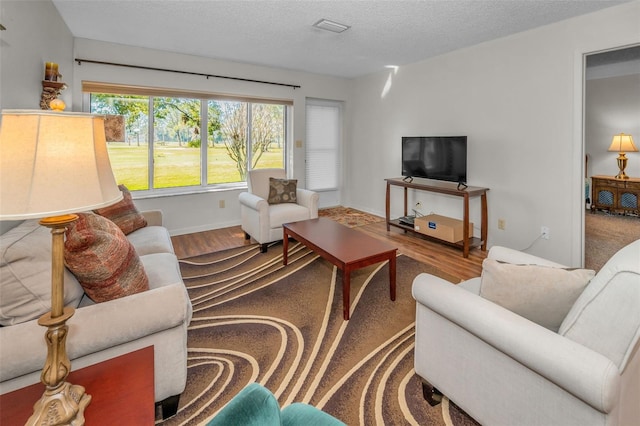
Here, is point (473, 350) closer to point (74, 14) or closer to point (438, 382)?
point (438, 382)

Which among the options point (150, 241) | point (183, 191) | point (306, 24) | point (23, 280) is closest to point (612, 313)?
point (23, 280)

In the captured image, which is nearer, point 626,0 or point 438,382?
point 438,382

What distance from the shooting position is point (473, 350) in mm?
1301

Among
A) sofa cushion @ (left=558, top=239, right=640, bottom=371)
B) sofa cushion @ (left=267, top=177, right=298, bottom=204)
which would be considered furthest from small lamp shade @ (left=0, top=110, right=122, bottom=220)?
sofa cushion @ (left=267, top=177, right=298, bottom=204)

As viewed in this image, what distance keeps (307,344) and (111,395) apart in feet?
4.09

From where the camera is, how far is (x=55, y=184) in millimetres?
785

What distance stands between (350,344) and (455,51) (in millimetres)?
3879

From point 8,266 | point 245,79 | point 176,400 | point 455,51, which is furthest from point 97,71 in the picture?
point 455,51

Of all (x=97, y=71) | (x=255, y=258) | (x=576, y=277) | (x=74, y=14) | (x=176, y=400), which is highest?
(x=74, y=14)

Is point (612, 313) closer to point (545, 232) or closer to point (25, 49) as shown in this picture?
point (545, 232)

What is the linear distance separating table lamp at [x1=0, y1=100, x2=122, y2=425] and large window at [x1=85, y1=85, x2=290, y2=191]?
10.3 ft

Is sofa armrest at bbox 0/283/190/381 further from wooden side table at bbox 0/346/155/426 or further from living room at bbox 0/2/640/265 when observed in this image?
living room at bbox 0/2/640/265

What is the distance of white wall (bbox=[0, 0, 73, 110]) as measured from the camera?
190cm

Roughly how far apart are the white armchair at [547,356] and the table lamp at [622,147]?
5.75m
